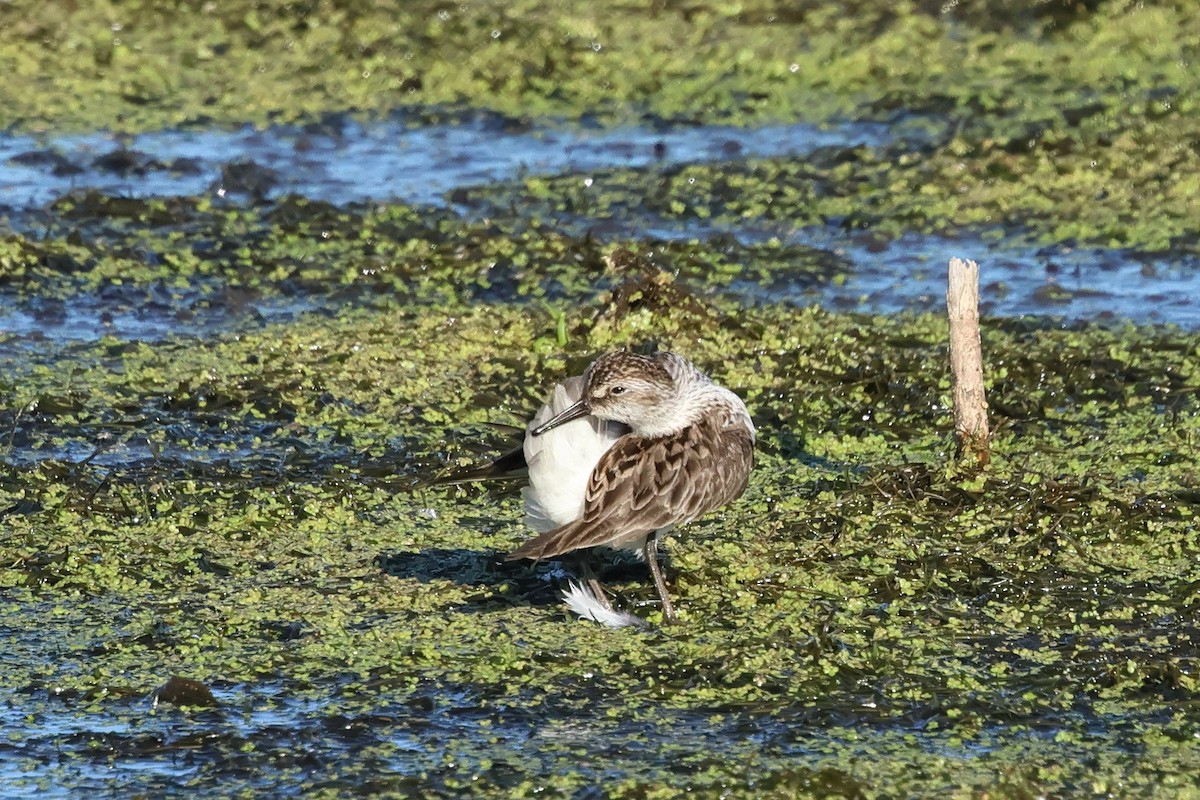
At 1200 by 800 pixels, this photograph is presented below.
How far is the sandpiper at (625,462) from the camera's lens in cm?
527

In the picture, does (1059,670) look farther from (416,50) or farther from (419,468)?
(416,50)

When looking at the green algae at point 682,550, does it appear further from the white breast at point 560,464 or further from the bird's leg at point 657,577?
the white breast at point 560,464

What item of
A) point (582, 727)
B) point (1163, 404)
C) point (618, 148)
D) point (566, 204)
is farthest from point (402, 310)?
point (582, 727)

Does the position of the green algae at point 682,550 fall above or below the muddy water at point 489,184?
below

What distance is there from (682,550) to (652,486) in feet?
2.22

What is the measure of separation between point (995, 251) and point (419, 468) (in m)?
3.55

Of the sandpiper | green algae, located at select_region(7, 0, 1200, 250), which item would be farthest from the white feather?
green algae, located at select_region(7, 0, 1200, 250)

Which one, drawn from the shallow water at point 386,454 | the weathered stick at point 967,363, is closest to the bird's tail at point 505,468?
the shallow water at point 386,454

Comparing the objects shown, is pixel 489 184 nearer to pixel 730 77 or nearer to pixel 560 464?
pixel 730 77

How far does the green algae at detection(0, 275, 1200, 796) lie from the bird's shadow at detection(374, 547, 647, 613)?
2cm

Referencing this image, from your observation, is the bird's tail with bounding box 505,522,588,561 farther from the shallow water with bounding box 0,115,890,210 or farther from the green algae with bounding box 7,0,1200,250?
the shallow water with bounding box 0,115,890,210

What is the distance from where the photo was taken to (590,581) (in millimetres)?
5574

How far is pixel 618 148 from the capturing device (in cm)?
1034

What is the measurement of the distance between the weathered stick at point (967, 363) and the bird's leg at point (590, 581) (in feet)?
5.04
